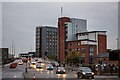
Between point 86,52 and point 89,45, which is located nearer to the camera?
point 86,52

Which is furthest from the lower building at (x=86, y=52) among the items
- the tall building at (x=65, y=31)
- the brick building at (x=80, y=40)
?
the tall building at (x=65, y=31)

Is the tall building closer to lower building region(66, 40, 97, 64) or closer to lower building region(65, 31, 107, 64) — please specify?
lower building region(65, 31, 107, 64)

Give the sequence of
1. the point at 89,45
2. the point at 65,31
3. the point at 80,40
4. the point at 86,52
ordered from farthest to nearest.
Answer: the point at 65,31 → the point at 80,40 → the point at 89,45 → the point at 86,52

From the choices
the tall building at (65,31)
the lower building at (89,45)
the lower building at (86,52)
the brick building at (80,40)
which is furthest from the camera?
the tall building at (65,31)

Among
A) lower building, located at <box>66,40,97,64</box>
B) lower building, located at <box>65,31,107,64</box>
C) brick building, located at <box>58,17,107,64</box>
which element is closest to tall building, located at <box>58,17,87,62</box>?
brick building, located at <box>58,17,107,64</box>

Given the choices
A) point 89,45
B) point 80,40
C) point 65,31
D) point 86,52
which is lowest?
point 86,52

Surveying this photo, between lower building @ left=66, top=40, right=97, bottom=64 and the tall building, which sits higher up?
the tall building

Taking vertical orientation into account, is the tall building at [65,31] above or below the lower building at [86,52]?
above

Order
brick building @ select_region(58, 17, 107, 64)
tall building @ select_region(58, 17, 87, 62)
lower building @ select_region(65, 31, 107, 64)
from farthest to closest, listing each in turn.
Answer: tall building @ select_region(58, 17, 87, 62), brick building @ select_region(58, 17, 107, 64), lower building @ select_region(65, 31, 107, 64)

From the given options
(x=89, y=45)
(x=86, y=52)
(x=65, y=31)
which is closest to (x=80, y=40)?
(x=89, y=45)

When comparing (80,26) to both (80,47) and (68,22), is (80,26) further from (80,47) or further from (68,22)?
(80,47)

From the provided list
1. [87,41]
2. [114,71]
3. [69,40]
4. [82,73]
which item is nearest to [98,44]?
[87,41]

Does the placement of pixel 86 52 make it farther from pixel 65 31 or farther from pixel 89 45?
pixel 65 31

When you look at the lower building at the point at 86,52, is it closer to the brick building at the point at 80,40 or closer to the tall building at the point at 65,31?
the brick building at the point at 80,40
